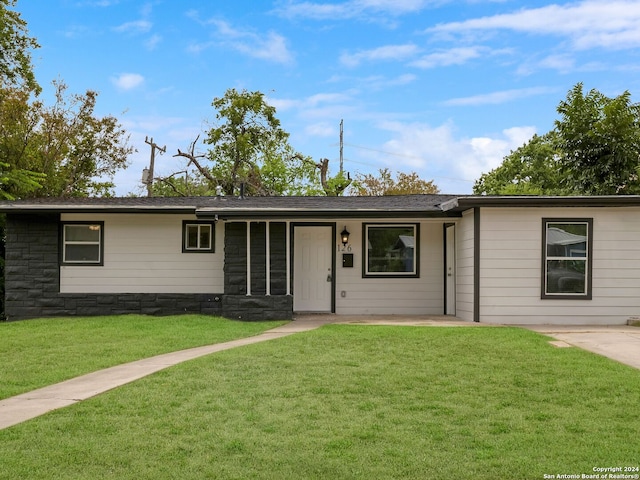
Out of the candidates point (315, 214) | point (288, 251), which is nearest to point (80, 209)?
point (288, 251)

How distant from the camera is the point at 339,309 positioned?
1458 cm

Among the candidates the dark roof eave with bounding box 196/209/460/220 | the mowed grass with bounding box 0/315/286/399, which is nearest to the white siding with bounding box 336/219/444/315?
the dark roof eave with bounding box 196/209/460/220

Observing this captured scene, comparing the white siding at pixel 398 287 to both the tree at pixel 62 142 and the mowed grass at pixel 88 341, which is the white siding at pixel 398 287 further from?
the tree at pixel 62 142

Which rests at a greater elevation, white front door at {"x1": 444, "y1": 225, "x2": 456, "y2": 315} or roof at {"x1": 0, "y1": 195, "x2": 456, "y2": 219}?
roof at {"x1": 0, "y1": 195, "x2": 456, "y2": 219}

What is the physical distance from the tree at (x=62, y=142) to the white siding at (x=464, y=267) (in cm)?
→ 1544

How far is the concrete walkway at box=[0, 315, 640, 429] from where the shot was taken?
635cm

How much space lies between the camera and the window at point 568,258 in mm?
12430

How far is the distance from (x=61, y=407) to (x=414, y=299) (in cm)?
943

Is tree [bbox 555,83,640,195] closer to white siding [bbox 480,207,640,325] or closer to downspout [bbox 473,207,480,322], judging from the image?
white siding [bbox 480,207,640,325]

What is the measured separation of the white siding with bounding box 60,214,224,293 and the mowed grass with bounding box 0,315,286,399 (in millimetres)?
1124

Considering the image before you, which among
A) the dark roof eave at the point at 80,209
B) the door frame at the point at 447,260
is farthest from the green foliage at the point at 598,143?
the dark roof eave at the point at 80,209

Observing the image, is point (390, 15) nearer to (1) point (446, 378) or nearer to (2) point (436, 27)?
(2) point (436, 27)

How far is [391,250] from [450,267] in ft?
4.22

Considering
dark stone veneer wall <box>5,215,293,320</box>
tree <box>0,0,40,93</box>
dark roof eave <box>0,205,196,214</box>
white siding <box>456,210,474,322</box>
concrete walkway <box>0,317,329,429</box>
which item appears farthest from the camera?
tree <box>0,0,40,93</box>
